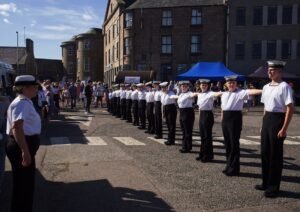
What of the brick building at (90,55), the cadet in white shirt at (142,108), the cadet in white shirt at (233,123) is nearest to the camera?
the cadet in white shirt at (233,123)

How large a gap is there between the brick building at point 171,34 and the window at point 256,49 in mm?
3114

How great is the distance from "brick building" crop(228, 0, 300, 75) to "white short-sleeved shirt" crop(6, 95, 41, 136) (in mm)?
41058

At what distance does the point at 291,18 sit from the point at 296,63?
456cm

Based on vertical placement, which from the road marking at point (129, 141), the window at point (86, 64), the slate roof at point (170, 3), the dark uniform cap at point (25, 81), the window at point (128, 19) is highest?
the slate roof at point (170, 3)

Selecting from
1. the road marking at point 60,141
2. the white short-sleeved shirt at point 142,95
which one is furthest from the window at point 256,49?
the road marking at point 60,141

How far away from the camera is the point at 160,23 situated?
47.9m

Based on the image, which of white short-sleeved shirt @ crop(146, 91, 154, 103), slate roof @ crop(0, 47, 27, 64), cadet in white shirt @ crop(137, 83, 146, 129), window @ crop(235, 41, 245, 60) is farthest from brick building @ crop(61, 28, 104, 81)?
white short-sleeved shirt @ crop(146, 91, 154, 103)

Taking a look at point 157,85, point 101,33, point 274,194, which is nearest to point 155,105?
point 157,85

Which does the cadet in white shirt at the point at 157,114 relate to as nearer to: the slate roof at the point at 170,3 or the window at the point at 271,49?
the window at the point at 271,49

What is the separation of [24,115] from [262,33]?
137 feet

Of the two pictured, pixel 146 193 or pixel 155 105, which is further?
pixel 155 105

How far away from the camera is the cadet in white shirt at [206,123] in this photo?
34.3 feet

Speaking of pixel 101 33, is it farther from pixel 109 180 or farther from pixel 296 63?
pixel 109 180

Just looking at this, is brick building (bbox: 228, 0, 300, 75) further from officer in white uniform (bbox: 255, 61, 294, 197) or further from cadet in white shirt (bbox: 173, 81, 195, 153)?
officer in white uniform (bbox: 255, 61, 294, 197)
